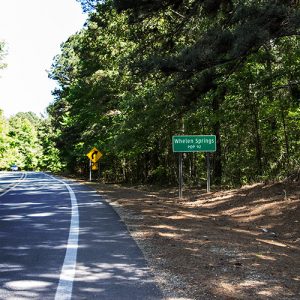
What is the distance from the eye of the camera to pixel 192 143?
684 inches

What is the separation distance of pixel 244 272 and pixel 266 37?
212 inches

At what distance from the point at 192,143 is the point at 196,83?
257 inches

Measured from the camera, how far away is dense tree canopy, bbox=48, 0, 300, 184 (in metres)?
9.80

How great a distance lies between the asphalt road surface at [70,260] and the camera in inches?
192

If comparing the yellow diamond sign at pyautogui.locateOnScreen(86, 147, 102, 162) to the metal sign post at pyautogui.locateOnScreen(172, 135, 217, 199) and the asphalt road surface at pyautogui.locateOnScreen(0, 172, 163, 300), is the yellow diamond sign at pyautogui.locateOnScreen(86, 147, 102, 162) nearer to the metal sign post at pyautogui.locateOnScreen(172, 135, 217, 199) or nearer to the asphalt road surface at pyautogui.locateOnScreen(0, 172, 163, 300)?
the metal sign post at pyautogui.locateOnScreen(172, 135, 217, 199)

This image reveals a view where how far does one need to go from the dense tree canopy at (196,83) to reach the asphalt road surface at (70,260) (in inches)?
182

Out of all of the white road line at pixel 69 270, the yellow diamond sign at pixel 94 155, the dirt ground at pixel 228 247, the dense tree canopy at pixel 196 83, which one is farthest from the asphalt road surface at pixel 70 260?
the yellow diamond sign at pixel 94 155

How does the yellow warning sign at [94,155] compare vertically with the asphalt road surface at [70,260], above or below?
above

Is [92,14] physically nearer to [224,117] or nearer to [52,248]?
[224,117]

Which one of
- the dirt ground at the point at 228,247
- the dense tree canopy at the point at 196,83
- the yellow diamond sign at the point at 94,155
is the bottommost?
the dirt ground at the point at 228,247

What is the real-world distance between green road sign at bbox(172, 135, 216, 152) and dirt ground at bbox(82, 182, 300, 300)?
130 inches

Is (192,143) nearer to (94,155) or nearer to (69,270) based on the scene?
(69,270)

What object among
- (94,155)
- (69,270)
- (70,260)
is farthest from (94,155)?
(69,270)

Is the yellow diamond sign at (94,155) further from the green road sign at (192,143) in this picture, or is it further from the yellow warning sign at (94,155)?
the green road sign at (192,143)
